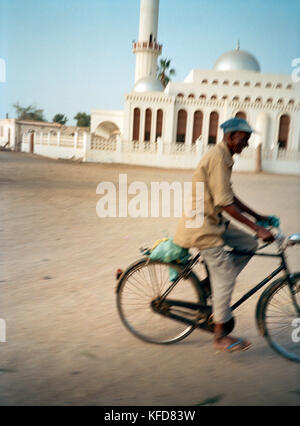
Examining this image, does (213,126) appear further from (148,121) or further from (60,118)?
(60,118)

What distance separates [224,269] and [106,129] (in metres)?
37.8

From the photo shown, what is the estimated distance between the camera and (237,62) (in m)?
32.2

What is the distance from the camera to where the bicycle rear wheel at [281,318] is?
252 centimetres

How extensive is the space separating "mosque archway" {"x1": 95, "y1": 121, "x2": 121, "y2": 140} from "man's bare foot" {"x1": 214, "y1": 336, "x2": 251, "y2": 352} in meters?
34.7

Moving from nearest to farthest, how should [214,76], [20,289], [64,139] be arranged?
1. [20,289]
2. [64,139]
3. [214,76]

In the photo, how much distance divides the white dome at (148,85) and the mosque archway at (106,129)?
239 inches

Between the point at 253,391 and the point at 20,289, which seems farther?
the point at 20,289

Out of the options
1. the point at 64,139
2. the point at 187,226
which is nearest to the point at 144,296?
the point at 187,226

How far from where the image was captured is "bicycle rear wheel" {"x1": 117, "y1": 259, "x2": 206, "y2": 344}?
2.66 meters

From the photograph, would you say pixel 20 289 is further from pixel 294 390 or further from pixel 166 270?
pixel 294 390
